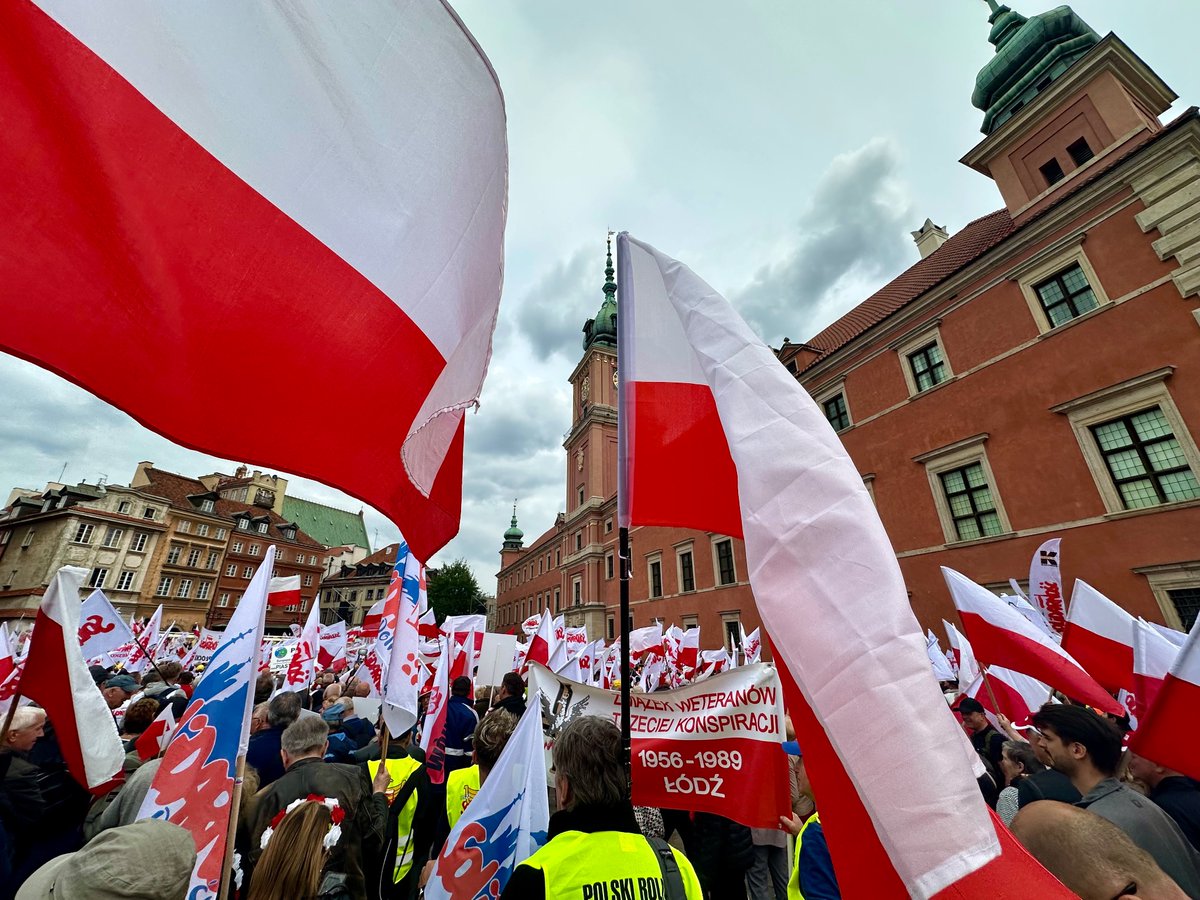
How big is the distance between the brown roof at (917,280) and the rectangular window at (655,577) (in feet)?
44.3

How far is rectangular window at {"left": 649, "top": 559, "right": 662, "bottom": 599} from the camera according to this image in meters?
29.0

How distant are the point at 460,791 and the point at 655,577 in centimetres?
2682

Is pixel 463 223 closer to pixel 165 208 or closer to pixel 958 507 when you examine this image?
pixel 165 208

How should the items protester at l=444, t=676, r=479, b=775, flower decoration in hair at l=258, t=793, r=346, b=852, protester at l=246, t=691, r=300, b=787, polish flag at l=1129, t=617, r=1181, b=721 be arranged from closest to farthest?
flower decoration in hair at l=258, t=793, r=346, b=852
polish flag at l=1129, t=617, r=1181, b=721
protester at l=246, t=691, r=300, b=787
protester at l=444, t=676, r=479, b=775

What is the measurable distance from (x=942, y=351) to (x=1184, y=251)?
5461 mm

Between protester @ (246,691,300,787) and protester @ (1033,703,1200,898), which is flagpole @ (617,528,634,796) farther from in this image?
protester @ (246,691,300,787)

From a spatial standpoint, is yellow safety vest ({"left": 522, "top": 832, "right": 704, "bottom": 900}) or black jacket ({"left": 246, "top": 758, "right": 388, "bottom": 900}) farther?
black jacket ({"left": 246, "top": 758, "right": 388, "bottom": 900})

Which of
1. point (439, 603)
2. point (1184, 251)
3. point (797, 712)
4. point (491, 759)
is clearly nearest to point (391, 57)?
point (797, 712)

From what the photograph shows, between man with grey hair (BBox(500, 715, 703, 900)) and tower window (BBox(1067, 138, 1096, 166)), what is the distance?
21.9 meters

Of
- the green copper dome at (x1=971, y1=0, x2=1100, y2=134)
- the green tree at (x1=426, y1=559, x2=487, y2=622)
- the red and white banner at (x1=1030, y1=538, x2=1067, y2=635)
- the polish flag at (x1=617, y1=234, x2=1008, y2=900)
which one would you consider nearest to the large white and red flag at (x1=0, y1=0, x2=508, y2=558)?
the polish flag at (x1=617, y1=234, x2=1008, y2=900)

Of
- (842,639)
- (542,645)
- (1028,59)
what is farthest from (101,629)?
(1028,59)

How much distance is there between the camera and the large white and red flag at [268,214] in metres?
1.35

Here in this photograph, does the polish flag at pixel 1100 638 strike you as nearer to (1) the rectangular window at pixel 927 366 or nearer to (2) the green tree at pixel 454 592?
(1) the rectangular window at pixel 927 366

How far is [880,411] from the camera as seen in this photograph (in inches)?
706
